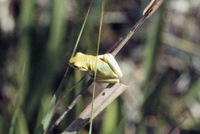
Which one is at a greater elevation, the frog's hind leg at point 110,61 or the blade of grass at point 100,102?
the frog's hind leg at point 110,61

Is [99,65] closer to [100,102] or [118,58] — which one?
[100,102]

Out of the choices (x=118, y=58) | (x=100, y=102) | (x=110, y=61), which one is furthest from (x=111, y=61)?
(x=118, y=58)

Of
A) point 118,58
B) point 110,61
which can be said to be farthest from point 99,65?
point 118,58

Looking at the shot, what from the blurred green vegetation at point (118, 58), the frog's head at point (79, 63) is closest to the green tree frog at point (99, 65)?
the frog's head at point (79, 63)

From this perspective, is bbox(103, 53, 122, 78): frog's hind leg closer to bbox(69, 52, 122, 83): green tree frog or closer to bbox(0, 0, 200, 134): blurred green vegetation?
bbox(69, 52, 122, 83): green tree frog

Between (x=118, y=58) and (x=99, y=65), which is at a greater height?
(x=99, y=65)

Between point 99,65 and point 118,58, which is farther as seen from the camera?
point 118,58

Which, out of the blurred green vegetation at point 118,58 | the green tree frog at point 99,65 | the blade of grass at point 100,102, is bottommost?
the blurred green vegetation at point 118,58

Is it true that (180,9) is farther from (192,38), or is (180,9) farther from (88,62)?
(88,62)

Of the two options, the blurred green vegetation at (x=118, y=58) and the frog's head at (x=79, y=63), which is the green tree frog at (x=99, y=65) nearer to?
the frog's head at (x=79, y=63)
